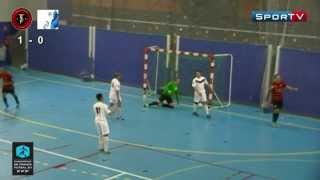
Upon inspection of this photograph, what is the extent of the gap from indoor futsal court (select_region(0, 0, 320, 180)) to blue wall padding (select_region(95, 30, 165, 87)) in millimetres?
60

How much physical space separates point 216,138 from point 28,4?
633 inches

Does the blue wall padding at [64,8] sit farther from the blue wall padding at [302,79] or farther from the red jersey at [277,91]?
the red jersey at [277,91]

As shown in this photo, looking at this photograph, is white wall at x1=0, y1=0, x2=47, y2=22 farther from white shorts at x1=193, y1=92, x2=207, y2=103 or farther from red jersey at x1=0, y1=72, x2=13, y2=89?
white shorts at x1=193, y1=92, x2=207, y2=103

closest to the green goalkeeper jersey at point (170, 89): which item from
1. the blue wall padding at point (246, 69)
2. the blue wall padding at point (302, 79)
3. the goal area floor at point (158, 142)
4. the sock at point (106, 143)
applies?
the goal area floor at point (158, 142)

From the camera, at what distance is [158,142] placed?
18266 mm

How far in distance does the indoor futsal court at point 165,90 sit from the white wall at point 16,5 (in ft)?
0.33

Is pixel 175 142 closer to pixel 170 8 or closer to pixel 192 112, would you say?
pixel 192 112

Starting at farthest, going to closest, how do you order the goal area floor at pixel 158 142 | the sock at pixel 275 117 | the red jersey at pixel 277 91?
the sock at pixel 275 117 → the red jersey at pixel 277 91 → the goal area floor at pixel 158 142

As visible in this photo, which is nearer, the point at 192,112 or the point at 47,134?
the point at 47,134

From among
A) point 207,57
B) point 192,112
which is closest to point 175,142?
point 192,112

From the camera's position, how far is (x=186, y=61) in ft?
87.1

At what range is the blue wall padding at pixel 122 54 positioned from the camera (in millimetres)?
28969

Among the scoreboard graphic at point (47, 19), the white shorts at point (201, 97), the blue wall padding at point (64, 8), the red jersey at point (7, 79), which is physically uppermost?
the scoreboard graphic at point (47, 19)

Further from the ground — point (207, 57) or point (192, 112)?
point (207, 57)
